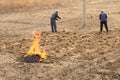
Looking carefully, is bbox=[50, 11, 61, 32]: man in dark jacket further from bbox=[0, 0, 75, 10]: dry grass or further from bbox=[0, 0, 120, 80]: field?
bbox=[0, 0, 75, 10]: dry grass

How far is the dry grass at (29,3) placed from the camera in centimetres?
3706

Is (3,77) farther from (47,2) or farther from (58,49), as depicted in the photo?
(47,2)

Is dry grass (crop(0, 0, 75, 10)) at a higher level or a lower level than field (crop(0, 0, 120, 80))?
higher

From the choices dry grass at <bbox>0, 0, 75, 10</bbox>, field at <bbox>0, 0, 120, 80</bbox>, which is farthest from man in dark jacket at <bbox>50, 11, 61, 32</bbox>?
dry grass at <bbox>0, 0, 75, 10</bbox>

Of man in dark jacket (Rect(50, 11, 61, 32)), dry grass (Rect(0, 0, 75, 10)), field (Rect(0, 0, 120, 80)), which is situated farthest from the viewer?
dry grass (Rect(0, 0, 75, 10))

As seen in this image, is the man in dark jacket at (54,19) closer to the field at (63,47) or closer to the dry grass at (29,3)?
the field at (63,47)

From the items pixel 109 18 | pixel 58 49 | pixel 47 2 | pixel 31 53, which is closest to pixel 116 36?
pixel 58 49

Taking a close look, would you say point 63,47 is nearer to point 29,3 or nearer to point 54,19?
point 54,19

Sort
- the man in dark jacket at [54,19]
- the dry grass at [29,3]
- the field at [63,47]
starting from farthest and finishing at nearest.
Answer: the dry grass at [29,3] < the man in dark jacket at [54,19] < the field at [63,47]

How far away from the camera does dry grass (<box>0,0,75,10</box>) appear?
37062mm

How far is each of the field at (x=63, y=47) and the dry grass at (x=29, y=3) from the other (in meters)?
3.42

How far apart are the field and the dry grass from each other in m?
3.42

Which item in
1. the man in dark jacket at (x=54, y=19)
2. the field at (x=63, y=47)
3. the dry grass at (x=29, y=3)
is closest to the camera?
the field at (x=63, y=47)

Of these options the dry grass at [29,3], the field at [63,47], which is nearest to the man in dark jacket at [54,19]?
the field at [63,47]
